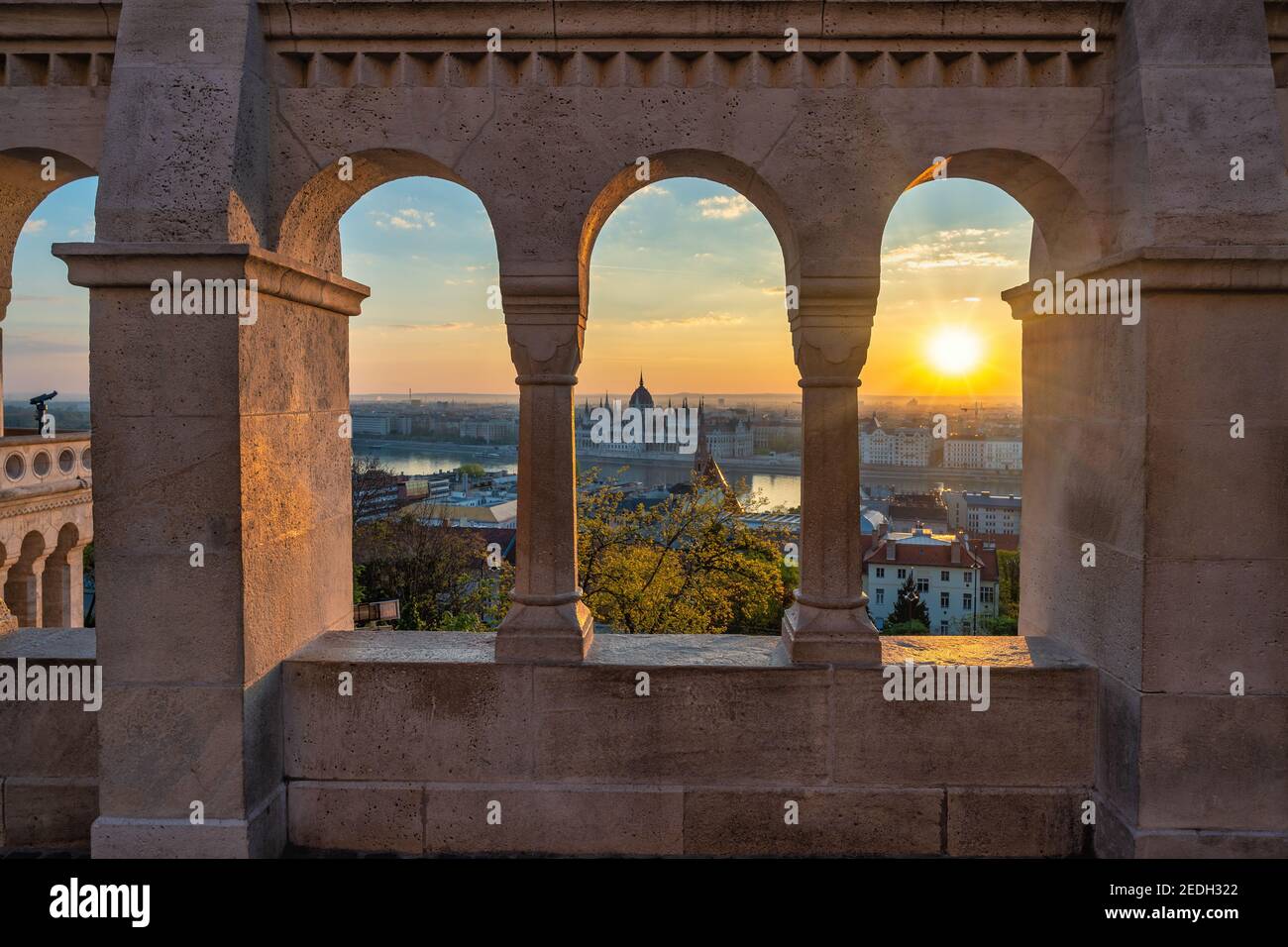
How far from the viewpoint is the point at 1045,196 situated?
4.29m

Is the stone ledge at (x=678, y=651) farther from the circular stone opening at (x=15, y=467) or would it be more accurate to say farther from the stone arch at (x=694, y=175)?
the circular stone opening at (x=15, y=467)

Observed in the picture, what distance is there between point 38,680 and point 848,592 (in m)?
4.43

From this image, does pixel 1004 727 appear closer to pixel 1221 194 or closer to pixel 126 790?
pixel 1221 194

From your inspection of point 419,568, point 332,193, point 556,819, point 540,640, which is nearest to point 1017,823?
point 556,819

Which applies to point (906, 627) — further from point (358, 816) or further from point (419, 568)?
point (358, 816)

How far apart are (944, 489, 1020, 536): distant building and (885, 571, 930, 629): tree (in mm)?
4757

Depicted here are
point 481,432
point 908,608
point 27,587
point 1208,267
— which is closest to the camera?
point 1208,267

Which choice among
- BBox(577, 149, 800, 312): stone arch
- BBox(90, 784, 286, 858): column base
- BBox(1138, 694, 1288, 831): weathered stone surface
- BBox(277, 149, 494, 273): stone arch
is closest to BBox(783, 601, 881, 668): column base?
BBox(1138, 694, 1288, 831): weathered stone surface

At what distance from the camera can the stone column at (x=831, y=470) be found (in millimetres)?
4020

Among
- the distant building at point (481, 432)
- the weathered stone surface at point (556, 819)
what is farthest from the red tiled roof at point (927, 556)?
the weathered stone surface at point (556, 819)

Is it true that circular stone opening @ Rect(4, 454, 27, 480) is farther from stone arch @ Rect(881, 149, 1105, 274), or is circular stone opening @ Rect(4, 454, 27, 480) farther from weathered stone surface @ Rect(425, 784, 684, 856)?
stone arch @ Rect(881, 149, 1105, 274)

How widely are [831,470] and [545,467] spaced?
151cm

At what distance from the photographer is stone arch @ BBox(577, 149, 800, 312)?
406 cm
